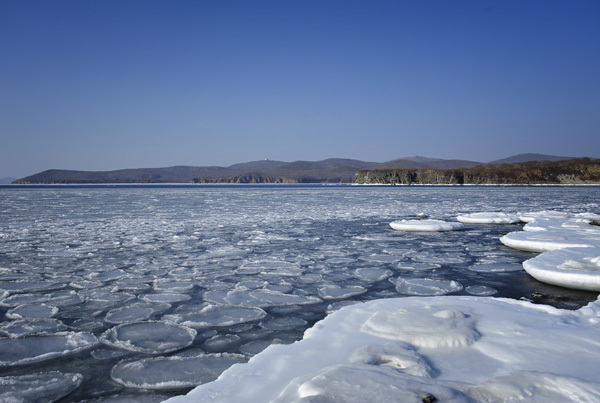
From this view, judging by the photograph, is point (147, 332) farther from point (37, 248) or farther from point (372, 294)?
point (37, 248)

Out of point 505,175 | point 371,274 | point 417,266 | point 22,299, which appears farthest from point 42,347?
point 505,175

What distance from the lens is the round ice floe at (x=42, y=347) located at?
3037 mm

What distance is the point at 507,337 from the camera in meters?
3.05

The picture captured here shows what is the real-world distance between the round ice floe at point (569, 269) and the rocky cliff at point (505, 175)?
95961 mm

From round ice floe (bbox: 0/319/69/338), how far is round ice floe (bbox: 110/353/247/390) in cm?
115

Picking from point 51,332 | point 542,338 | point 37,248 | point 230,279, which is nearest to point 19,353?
point 51,332

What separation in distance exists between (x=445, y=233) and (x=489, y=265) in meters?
4.40

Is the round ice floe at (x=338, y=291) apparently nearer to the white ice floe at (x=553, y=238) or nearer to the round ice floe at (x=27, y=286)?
Result: the round ice floe at (x=27, y=286)

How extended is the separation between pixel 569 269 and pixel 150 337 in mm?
4991

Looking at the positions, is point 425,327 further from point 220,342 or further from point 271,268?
point 271,268

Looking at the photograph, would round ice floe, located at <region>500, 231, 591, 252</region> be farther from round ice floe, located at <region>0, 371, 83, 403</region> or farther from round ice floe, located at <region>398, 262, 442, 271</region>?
round ice floe, located at <region>0, 371, 83, 403</region>

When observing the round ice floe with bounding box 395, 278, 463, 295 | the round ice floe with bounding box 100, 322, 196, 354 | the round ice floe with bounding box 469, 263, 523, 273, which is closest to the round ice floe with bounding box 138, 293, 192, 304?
the round ice floe with bounding box 100, 322, 196, 354

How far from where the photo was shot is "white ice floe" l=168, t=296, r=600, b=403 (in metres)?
2.08

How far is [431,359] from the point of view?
2646mm
